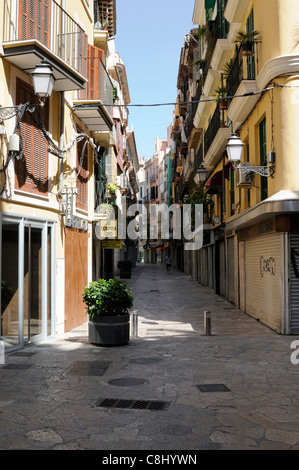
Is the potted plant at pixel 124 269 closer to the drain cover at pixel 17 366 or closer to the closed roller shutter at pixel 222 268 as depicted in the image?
the closed roller shutter at pixel 222 268

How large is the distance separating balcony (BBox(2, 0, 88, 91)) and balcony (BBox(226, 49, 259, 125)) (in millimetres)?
4788

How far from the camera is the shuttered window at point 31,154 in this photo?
10.8 m

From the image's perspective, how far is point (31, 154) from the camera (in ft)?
37.0

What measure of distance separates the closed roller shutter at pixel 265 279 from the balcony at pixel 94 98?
624 centimetres

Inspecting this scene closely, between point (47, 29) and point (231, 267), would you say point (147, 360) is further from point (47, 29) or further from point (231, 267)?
point (231, 267)

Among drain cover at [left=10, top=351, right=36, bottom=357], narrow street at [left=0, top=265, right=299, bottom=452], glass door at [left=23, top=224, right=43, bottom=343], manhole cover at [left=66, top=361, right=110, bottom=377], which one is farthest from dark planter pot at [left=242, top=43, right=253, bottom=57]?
drain cover at [left=10, top=351, right=36, bottom=357]

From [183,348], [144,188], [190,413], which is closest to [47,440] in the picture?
[190,413]

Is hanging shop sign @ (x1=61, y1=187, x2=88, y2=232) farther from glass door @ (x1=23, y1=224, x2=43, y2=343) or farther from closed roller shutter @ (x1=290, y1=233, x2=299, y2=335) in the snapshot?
closed roller shutter @ (x1=290, y1=233, x2=299, y2=335)

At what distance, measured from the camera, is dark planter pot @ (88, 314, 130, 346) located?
35.9ft

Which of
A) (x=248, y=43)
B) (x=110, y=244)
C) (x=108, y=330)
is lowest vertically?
(x=108, y=330)

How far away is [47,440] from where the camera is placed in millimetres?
5219

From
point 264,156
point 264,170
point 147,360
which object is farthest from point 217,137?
point 147,360

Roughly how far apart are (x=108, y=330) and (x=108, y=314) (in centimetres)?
36
